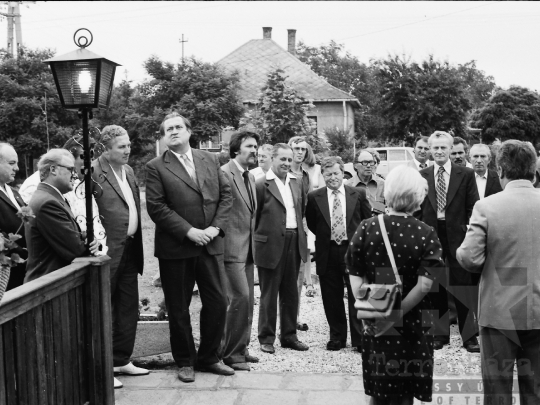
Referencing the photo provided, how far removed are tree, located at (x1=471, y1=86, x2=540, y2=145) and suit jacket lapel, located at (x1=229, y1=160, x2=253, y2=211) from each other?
32688mm

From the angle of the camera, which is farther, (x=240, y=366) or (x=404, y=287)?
(x=240, y=366)

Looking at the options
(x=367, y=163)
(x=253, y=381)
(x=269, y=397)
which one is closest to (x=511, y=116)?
(x=367, y=163)

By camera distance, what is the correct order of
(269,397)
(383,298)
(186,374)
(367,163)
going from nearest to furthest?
(383,298) < (269,397) < (186,374) < (367,163)

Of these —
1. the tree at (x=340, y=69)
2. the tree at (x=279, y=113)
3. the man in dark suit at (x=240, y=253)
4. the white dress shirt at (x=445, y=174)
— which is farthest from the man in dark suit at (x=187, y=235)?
the tree at (x=340, y=69)

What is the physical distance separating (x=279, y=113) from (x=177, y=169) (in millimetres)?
17601

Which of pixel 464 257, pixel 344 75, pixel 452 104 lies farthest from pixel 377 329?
pixel 344 75

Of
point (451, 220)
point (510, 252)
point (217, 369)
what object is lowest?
point (217, 369)

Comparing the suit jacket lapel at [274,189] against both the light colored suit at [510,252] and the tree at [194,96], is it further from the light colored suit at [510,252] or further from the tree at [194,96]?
the tree at [194,96]

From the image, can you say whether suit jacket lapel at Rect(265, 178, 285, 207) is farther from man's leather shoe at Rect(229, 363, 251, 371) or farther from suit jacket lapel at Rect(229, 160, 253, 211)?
man's leather shoe at Rect(229, 363, 251, 371)

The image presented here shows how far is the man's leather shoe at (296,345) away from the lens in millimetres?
6697

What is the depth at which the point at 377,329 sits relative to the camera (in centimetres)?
389

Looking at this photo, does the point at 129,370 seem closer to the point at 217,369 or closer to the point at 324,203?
the point at 217,369

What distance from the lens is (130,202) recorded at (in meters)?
5.62

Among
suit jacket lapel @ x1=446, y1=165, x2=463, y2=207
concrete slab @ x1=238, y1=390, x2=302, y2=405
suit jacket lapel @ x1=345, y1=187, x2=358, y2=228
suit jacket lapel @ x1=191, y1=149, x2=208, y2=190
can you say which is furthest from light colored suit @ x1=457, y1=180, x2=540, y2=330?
suit jacket lapel @ x1=345, y1=187, x2=358, y2=228
